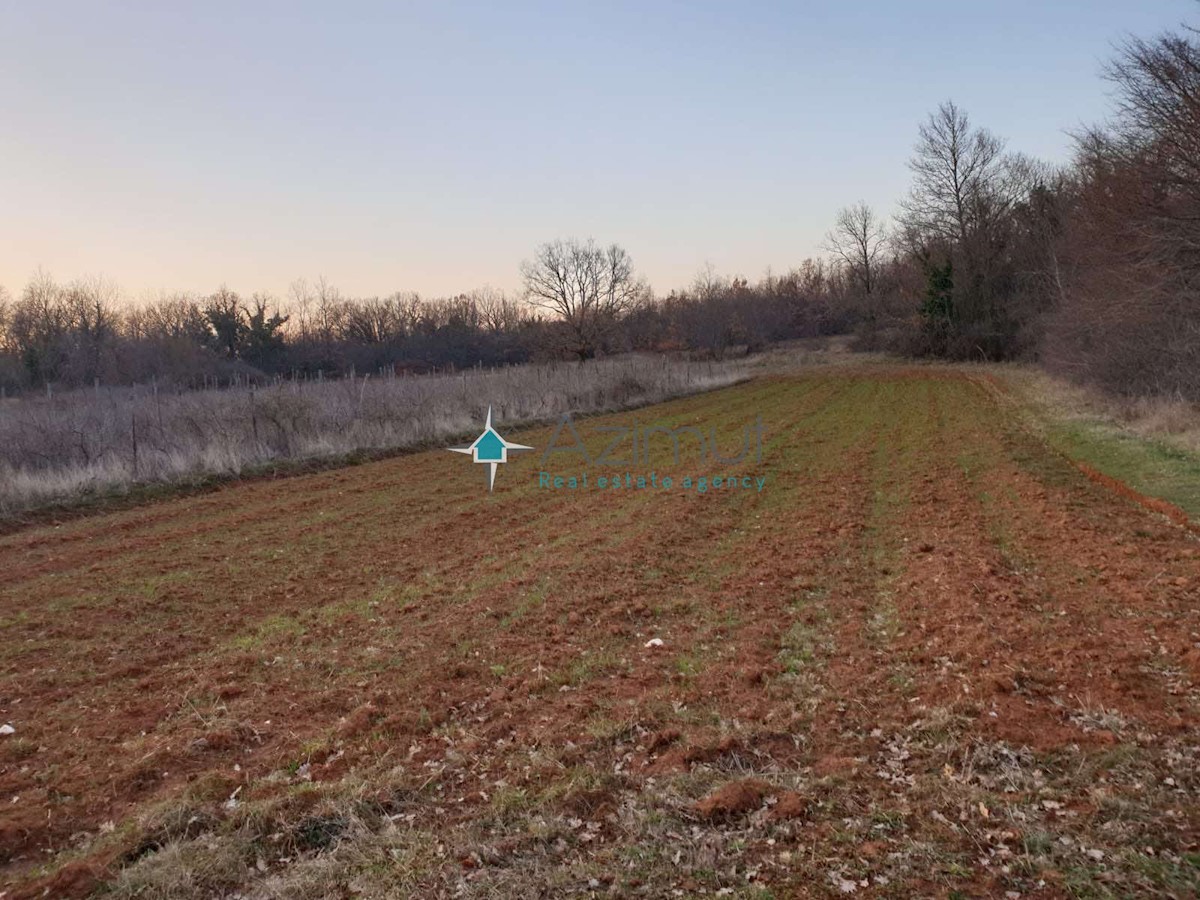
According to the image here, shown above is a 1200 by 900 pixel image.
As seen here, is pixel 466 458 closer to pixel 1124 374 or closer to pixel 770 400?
pixel 770 400

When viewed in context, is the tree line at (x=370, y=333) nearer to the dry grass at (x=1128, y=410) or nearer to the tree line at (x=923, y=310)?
the tree line at (x=923, y=310)

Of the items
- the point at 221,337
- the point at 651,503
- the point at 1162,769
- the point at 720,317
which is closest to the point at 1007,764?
the point at 1162,769

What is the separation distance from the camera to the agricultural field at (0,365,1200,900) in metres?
3.10

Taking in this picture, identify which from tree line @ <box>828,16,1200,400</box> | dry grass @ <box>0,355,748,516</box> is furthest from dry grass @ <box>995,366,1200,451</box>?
dry grass @ <box>0,355,748,516</box>

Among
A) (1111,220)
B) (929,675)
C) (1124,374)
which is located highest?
(1111,220)

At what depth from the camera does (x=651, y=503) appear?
35.9 feet

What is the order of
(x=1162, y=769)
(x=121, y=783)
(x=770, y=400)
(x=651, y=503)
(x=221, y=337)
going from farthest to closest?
(x=221, y=337) < (x=770, y=400) < (x=651, y=503) < (x=121, y=783) < (x=1162, y=769)

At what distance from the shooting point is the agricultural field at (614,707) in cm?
310

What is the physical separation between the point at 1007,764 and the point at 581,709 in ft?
7.66

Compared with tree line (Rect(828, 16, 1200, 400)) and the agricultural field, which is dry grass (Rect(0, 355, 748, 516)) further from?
tree line (Rect(828, 16, 1200, 400))

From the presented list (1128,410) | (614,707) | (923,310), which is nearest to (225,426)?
(614,707)

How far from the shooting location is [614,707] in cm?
456

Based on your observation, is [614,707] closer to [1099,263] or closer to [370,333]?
[1099,263]

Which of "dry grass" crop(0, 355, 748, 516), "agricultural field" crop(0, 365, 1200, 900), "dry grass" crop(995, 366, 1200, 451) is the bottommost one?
"agricultural field" crop(0, 365, 1200, 900)
